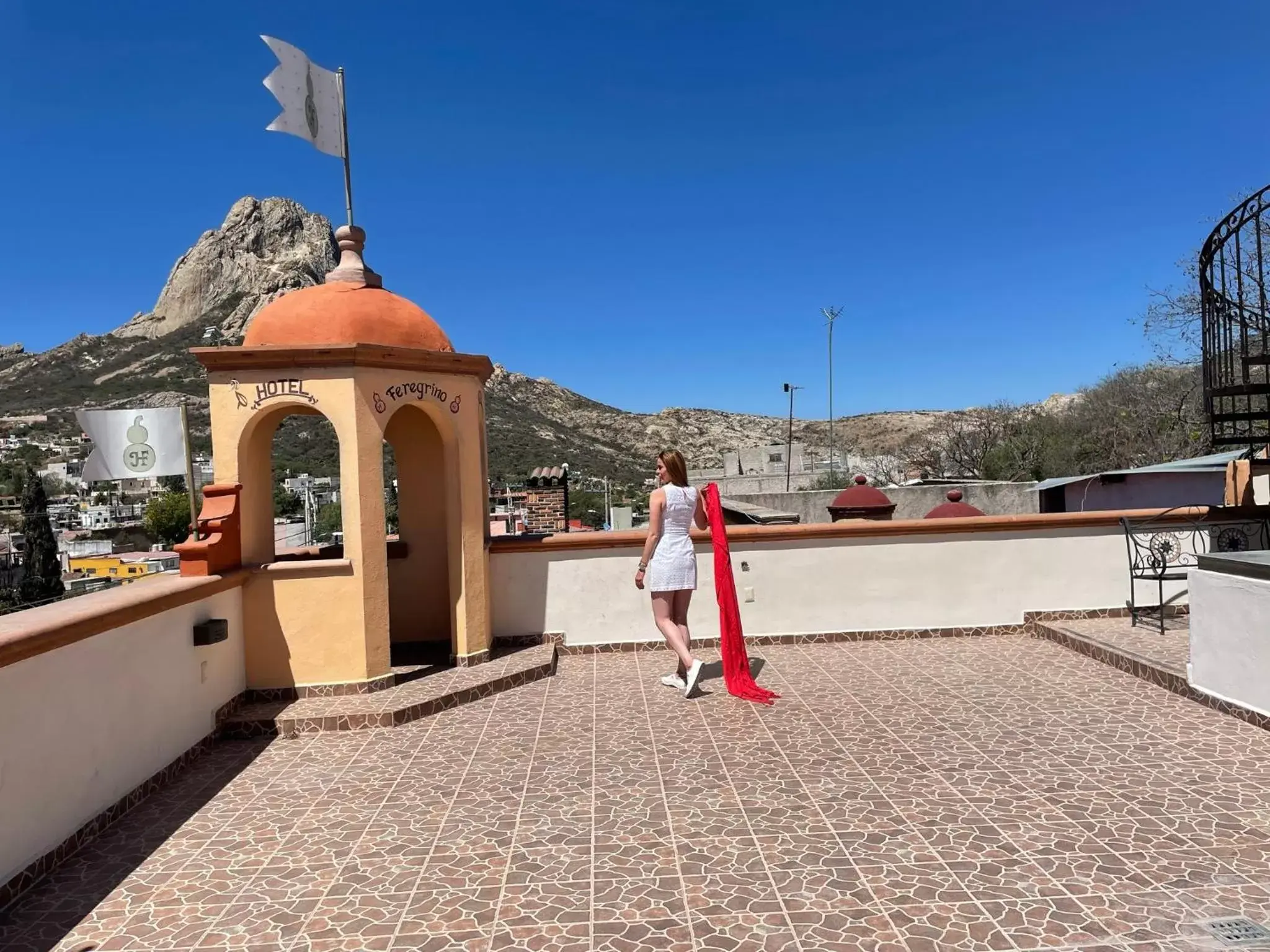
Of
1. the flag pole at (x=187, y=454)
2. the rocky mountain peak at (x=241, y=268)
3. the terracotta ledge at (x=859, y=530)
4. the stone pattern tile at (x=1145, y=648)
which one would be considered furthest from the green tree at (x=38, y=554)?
the stone pattern tile at (x=1145, y=648)

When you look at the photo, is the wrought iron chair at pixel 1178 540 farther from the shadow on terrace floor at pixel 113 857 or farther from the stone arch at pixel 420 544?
the shadow on terrace floor at pixel 113 857

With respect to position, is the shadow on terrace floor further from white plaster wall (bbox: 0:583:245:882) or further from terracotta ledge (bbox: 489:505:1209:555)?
terracotta ledge (bbox: 489:505:1209:555)

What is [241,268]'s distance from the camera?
8031 cm

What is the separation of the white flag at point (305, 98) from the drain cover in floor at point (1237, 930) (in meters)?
7.68

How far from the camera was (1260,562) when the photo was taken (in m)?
4.81

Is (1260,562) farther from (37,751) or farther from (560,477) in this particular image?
(560,477)

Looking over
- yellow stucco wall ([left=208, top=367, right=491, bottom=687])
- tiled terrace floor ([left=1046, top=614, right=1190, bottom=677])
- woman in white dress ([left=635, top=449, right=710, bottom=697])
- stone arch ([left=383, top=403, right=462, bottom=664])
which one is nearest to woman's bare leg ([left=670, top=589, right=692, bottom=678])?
woman in white dress ([left=635, top=449, right=710, bottom=697])

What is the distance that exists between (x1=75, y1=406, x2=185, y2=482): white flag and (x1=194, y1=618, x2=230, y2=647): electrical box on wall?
1.06 m

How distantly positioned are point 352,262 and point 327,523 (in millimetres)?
25728

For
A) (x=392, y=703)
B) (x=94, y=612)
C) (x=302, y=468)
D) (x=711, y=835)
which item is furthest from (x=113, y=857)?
(x=302, y=468)

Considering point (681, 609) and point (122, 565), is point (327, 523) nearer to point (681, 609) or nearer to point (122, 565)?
point (122, 565)

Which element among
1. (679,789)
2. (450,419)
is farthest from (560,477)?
(679,789)

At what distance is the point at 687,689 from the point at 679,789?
5.71 feet

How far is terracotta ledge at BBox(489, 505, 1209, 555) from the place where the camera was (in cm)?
768
